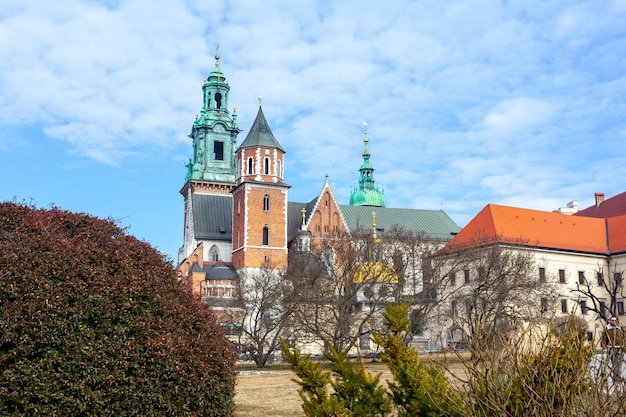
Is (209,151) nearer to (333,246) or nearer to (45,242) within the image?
(333,246)

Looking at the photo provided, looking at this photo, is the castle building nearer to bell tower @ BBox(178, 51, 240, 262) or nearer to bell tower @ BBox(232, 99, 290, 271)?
bell tower @ BBox(232, 99, 290, 271)

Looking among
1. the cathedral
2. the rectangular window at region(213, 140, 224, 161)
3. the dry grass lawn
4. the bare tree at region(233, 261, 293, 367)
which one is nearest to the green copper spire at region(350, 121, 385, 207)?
the cathedral

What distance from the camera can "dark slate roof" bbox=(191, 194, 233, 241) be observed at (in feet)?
199

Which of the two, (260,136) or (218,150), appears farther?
(218,150)

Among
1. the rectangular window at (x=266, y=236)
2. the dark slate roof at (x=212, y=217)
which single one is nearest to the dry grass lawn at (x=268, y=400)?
the rectangular window at (x=266, y=236)

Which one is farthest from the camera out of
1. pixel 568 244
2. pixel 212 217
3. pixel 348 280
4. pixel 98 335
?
pixel 212 217

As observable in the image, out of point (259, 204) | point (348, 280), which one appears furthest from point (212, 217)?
point (348, 280)

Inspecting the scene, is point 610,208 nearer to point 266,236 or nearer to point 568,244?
point 568,244

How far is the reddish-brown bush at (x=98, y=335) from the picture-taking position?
6.68 m

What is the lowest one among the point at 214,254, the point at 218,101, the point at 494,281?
the point at 494,281

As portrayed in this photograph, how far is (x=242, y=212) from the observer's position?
182 feet

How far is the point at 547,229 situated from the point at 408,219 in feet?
72.2

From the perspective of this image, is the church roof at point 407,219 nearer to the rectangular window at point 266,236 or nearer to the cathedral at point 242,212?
the cathedral at point 242,212

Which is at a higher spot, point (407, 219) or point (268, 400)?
point (407, 219)
